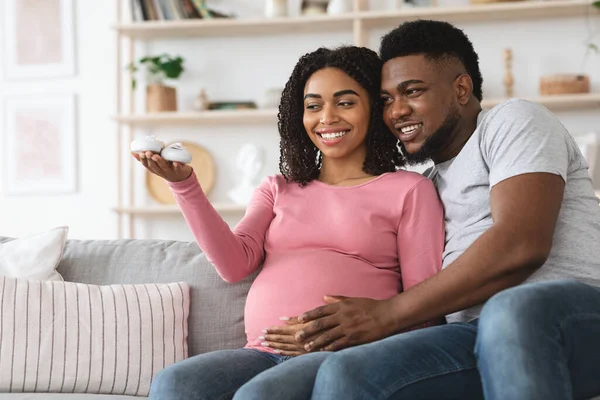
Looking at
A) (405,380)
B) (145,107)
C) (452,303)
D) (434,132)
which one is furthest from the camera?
(145,107)

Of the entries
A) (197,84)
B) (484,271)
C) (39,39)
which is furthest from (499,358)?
(39,39)

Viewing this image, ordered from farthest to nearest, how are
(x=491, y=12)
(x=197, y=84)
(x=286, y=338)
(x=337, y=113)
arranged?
1. (x=197, y=84)
2. (x=491, y=12)
3. (x=337, y=113)
4. (x=286, y=338)

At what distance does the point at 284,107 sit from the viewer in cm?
210

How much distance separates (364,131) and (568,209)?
21.7 inches

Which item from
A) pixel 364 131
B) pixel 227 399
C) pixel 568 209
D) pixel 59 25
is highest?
pixel 59 25

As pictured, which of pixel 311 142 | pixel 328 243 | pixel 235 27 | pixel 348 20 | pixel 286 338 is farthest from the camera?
pixel 235 27

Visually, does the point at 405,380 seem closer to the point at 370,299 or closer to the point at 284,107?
the point at 370,299

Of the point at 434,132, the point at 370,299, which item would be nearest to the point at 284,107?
the point at 434,132

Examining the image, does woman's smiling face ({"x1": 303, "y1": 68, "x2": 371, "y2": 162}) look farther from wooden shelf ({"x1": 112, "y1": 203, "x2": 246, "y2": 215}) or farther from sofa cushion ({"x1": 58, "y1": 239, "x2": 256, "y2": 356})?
wooden shelf ({"x1": 112, "y1": 203, "x2": 246, "y2": 215})

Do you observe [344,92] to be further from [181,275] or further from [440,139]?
[181,275]

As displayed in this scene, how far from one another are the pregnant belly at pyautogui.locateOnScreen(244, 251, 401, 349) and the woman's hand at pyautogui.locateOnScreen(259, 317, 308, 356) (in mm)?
51

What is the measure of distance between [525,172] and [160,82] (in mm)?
2666

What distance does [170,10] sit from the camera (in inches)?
153

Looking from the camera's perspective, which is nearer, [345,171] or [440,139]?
[440,139]
